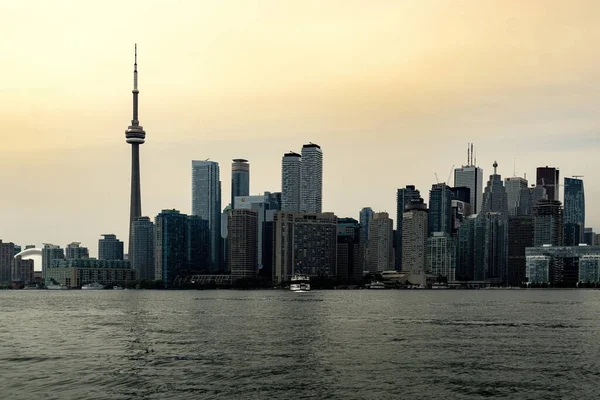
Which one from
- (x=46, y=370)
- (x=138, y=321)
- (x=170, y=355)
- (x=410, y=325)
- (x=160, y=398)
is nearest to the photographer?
(x=160, y=398)

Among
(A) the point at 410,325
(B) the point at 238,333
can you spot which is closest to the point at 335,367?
(B) the point at 238,333

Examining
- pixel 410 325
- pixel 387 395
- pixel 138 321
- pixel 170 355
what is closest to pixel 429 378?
pixel 387 395

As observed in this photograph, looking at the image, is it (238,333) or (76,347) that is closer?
(76,347)

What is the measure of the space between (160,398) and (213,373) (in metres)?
13.0

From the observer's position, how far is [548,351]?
96.0 metres

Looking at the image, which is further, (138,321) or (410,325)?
(138,321)

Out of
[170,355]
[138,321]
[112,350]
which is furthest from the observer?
[138,321]

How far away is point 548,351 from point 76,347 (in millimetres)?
67772

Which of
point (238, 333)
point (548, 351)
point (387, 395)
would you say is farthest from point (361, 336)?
point (387, 395)

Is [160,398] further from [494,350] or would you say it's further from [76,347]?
[494,350]

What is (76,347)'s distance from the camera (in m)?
102

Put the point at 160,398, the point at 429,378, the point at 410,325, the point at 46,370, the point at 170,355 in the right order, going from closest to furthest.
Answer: the point at 160,398, the point at 429,378, the point at 46,370, the point at 170,355, the point at 410,325

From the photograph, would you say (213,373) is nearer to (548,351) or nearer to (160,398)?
(160,398)

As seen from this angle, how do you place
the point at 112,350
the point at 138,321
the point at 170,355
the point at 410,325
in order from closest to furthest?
the point at 170,355 → the point at 112,350 → the point at 410,325 → the point at 138,321
